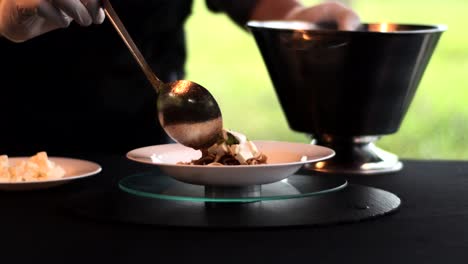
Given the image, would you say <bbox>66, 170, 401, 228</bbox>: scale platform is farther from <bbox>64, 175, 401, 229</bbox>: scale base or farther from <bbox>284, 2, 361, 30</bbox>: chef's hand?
<bbox>284, 2, 361, 30</bbox>: chef's hand

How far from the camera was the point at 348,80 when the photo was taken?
4.50 feet

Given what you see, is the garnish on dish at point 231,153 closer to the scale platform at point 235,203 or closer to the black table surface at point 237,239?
the scale platform at point 235,203

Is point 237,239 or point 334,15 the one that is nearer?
point 237,239

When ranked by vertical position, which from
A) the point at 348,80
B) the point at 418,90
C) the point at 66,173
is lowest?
the point at 418,90

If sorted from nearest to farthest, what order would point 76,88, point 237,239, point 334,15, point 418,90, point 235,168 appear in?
1. point 237,239
2. point 235,168
3. point 334,15
4. point 76,88
5. point 418,90

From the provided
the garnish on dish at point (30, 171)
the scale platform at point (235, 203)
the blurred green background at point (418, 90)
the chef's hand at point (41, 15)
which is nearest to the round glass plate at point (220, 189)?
the scale platform at point (235, 203)

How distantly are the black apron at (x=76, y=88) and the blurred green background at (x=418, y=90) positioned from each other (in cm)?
296

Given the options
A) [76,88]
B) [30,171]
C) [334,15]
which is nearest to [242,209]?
[30,171]

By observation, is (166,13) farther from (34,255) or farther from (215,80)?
(215,80)

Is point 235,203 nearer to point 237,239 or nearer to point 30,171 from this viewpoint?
point 237,239

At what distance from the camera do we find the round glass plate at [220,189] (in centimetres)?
107

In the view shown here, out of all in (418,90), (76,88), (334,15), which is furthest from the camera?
(418,90)

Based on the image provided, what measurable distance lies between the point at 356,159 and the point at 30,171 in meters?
0.47

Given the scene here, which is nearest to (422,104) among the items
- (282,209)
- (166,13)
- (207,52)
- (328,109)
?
(207,52)
